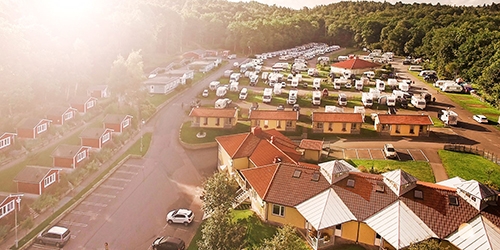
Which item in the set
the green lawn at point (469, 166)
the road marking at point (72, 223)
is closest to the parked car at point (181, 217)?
the road marking at point (72, 223)

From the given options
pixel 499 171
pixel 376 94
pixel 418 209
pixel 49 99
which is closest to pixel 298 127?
pixel 376 94

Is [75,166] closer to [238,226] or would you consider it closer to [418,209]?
[238,226]

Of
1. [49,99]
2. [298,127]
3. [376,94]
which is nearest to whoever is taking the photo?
[298,127]

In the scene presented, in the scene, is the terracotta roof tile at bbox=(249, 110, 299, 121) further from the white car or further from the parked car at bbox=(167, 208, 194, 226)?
the white car

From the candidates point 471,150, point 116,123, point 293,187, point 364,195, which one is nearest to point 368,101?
point 471,150

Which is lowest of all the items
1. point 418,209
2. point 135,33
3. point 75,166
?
point 75,166

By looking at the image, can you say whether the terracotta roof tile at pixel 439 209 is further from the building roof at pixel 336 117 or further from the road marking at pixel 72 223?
the road marking at pixel 72 223
